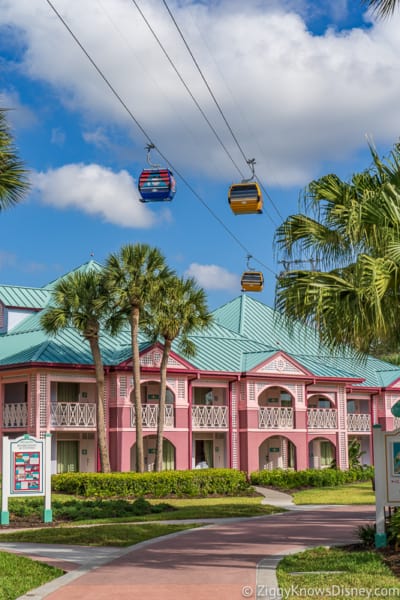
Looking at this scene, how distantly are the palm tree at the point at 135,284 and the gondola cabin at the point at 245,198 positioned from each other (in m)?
10.3

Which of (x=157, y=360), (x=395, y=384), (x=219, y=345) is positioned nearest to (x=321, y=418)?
(x=219, y=345)

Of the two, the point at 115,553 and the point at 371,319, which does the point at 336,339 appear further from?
the point at 115,553

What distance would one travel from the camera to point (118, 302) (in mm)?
33938

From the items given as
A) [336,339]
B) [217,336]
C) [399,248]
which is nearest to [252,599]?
[336,339]

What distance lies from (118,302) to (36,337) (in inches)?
241

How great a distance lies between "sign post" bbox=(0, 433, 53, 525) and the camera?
69.9 ft

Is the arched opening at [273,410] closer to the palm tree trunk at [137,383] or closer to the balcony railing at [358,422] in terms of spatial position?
the balcony railing at [358,422]

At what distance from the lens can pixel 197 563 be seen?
45.7 feet

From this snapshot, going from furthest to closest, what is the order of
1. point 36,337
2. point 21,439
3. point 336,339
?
point 36,337, point 21,439, point 336,339

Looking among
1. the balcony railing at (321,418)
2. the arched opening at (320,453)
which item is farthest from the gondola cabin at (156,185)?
the arched opening at (320,453)

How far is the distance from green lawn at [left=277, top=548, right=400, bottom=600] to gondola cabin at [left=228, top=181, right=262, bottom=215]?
37.1 ft

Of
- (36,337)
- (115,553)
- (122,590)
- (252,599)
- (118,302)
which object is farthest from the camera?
(36,337)

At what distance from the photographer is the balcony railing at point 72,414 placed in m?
35.9

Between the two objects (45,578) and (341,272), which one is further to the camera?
(341,272)
